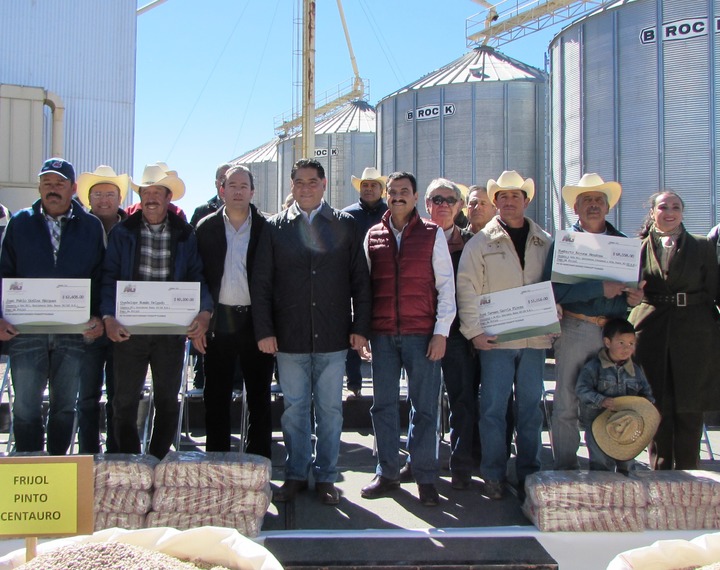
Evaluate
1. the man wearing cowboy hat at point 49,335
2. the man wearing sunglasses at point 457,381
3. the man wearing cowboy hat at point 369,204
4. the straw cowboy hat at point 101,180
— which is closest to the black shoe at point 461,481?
the man wearing sunglasses at point 457,381

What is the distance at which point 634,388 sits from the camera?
4.11m

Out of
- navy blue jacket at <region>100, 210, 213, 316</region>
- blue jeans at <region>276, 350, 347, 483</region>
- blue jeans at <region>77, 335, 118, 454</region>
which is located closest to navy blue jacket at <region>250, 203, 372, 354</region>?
blue jeans at <region>276, 350, 347, 483</region>

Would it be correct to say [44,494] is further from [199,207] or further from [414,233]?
[199,207]

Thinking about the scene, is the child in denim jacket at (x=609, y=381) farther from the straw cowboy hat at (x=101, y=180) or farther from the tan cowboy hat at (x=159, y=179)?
the straw cowboy hat at (x=101, y=180)

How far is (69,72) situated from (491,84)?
11472 millimetres

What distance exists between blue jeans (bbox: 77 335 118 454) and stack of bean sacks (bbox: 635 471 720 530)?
3.43 meters

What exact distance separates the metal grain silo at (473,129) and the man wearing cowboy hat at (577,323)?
1321 centimetres

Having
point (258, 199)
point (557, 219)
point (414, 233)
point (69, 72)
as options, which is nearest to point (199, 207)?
point (414, 233)

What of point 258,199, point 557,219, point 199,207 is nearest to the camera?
point 199,207

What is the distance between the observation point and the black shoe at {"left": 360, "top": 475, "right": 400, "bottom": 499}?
4270 millimetres

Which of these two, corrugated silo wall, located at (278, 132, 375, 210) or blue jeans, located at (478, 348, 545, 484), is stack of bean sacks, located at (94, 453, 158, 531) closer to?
blue jeans, located at (478, 348, 545, 484)

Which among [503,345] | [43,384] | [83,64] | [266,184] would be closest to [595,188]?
[503,345]

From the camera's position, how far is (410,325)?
4.14 metres

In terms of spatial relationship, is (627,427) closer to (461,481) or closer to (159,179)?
(461,481)
